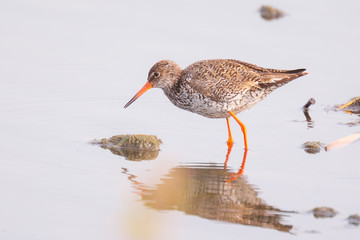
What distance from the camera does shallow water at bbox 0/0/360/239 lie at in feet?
27.8

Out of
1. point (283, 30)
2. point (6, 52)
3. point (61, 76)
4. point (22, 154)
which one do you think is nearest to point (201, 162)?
point (22, 154)

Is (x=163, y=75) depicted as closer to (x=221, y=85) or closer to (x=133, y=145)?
(x=221, y=85)

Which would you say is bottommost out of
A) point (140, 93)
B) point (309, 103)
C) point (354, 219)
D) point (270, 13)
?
point (354, 219)

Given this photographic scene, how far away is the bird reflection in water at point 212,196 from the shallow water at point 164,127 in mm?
25

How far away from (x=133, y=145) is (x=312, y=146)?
2736 mm

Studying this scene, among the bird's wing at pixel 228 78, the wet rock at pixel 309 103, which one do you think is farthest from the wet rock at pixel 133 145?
the wet rock at pixel 309 103

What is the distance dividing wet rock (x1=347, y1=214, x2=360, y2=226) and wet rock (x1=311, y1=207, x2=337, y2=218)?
23 centimetres

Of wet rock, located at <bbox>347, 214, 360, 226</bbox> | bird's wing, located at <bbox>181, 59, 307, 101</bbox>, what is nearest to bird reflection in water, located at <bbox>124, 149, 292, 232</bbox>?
wet rock, located at <bbox>347, 214, 360, 226</bbox>

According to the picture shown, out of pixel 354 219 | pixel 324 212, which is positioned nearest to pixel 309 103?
pixel 324 212

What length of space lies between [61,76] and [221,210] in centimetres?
568

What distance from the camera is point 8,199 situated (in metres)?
8.75

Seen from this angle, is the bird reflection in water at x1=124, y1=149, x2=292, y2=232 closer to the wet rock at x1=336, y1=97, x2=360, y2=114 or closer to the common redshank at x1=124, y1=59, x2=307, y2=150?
the common redshank at x1=124, y1=59, x2=307, y2=150

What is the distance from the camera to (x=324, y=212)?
341 inches

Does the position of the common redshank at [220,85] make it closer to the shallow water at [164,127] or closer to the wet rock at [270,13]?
the shallow water at [164,127]
